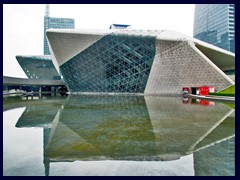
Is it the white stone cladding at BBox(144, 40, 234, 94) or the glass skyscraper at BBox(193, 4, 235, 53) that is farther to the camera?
the glass skyscraper at BBox(193, 4, 235, 53)

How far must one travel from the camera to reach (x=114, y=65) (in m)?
40.5

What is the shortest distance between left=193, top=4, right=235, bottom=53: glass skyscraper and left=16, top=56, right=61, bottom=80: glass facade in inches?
3132

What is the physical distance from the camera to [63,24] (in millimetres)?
136250

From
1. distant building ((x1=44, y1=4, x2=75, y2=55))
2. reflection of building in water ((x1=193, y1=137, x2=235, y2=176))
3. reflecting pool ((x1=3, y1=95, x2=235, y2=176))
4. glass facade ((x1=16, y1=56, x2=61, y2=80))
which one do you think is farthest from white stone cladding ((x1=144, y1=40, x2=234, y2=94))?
distant building ((x1=44, y1=4, x2=75, y2=55))

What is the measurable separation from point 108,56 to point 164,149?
114 feet

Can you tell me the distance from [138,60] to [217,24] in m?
89.0

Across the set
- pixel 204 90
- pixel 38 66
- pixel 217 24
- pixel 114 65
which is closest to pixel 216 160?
pixel 204 90

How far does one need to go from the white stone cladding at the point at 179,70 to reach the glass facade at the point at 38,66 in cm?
4629

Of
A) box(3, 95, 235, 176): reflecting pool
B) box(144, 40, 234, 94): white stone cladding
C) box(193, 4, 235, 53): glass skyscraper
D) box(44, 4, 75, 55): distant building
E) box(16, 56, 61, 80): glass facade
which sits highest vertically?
box(44, 4, 75, 55): distant building

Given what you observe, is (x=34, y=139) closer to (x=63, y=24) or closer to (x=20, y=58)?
(x=20, y=58)

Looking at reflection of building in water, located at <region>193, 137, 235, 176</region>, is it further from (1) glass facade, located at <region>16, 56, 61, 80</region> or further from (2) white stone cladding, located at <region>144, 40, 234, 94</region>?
(1) glass facade, located at <region>16, 56, 61, 80</region>

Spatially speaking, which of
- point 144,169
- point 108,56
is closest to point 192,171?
point 144,169

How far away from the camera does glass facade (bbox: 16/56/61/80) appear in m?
72.1

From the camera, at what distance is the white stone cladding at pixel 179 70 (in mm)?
32094
